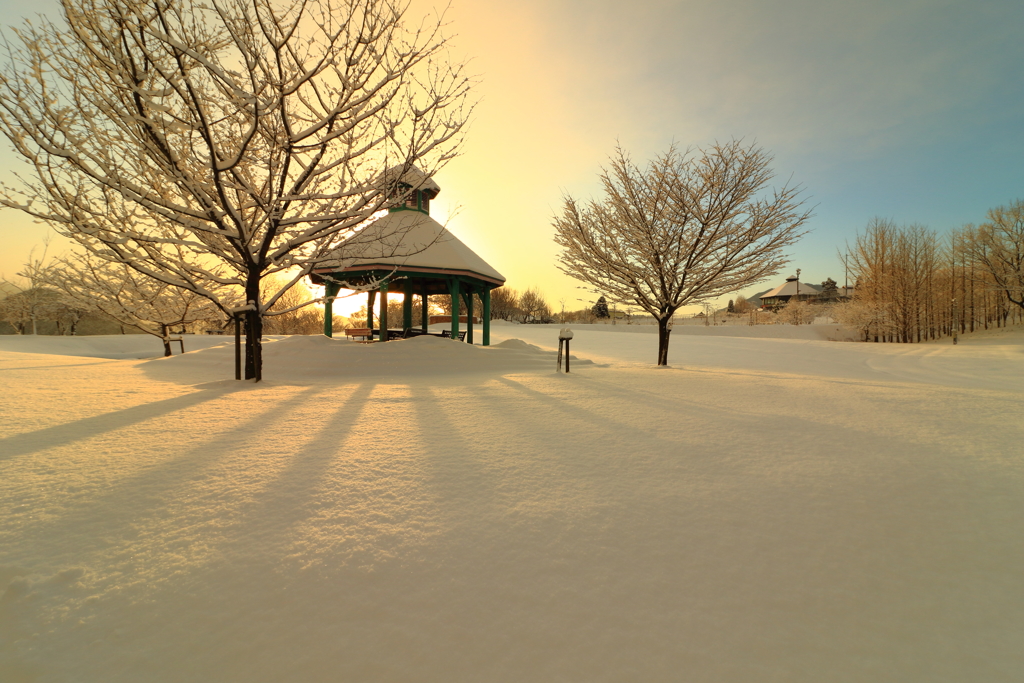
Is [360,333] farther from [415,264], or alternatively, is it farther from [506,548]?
[506,548]

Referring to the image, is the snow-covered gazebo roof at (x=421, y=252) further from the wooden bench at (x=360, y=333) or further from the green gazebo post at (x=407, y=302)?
the wooden bench at (x=360, y=333)

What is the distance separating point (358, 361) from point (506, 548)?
29.2 ft

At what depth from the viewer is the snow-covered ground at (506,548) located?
156 cm

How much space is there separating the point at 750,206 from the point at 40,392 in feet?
44.9

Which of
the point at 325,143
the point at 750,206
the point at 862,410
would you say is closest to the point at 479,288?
the point at 750,206

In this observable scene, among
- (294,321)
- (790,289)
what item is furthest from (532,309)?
(790,289)

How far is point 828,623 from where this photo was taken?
68.3 inches

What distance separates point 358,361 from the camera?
10227 millimetres

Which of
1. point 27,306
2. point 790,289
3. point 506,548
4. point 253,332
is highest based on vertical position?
point 790,289

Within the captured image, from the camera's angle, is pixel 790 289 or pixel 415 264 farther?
pixel 790 289

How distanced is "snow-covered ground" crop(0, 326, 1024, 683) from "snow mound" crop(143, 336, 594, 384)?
4545 millimetres

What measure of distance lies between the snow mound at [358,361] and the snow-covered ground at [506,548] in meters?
4.54

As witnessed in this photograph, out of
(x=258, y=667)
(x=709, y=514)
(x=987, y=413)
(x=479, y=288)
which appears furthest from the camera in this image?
(x=479, y=288)

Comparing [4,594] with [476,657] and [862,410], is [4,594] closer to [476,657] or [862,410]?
[476,657]
